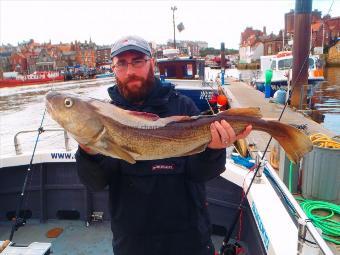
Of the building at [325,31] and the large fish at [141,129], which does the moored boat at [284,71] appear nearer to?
the large fish at [141,129]

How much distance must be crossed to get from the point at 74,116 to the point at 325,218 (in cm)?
449

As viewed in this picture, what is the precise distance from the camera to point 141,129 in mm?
2328

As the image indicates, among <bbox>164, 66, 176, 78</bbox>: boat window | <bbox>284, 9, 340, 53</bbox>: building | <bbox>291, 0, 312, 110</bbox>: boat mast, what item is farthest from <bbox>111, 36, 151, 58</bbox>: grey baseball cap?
<bbox>284, 9, 340, 53</bbox>: building

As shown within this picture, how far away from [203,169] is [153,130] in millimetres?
490

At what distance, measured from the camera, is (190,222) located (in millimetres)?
2566

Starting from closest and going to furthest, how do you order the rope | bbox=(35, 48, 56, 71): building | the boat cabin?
the rope < the boat cabin < bbox=(35, 48, 56, 71): building

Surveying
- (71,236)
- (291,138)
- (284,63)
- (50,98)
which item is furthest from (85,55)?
(291,138)

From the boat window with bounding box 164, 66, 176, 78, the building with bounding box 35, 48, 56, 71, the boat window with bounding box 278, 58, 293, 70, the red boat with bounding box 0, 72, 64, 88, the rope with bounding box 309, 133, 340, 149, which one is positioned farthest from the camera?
the building with bounding box 35, 48, 56, 71

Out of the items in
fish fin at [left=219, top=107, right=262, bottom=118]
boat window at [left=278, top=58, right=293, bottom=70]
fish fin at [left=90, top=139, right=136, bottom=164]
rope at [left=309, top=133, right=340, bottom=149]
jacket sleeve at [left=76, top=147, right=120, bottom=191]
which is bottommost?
rope at [left=309, top=133, right=340, bottom=149]

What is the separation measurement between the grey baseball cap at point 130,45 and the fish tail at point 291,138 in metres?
1.21

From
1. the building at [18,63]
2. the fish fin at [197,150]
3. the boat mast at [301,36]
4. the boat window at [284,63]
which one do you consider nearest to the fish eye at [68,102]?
the fish fin at [197,150]

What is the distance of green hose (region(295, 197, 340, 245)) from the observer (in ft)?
15.7

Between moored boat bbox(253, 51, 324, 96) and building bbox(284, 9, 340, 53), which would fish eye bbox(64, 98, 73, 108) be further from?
building bbox(284, 9, 340, 53)

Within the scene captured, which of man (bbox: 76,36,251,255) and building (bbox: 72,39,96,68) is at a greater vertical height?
building (bbox: 72,39,96,68)
